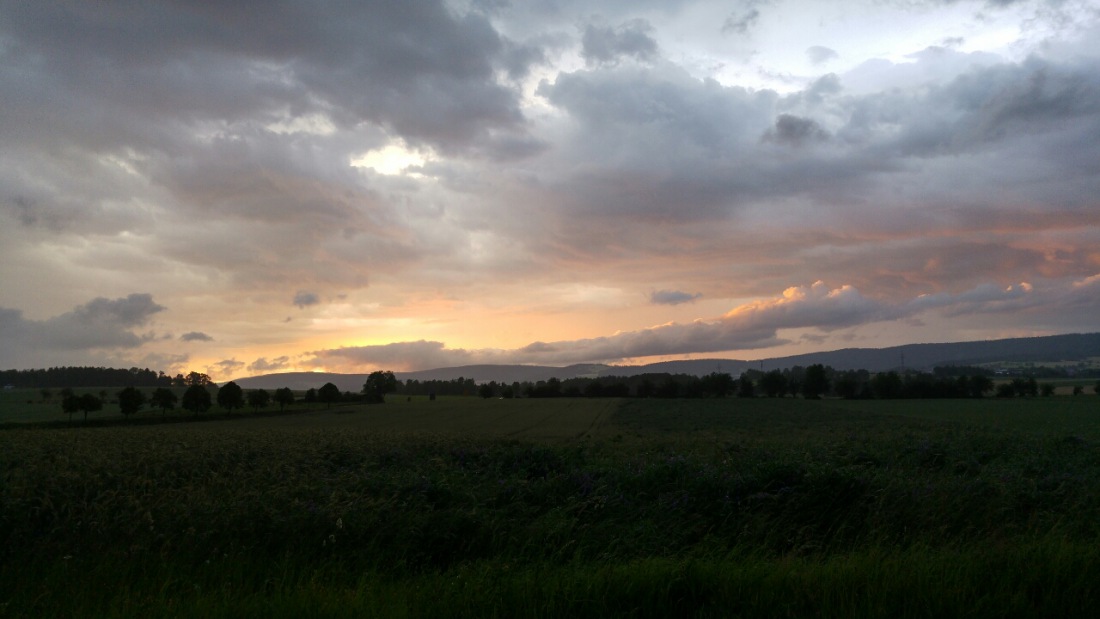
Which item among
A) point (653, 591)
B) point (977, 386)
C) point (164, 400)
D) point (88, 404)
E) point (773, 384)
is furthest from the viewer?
point (773, 384)

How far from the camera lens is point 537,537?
7.63 m

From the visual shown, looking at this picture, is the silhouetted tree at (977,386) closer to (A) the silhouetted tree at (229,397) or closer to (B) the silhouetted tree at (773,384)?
(B) the silhouetted tree at (773,384)

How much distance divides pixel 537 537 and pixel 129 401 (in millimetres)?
75646

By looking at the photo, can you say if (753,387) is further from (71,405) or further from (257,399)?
(71,405)

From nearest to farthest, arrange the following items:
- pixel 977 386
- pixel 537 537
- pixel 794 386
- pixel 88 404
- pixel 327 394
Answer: pixel 537 537, pixel 88 404, pixel 327 394, pixel 977 386, pixel 794 386

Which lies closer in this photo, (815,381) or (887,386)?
(887,386)

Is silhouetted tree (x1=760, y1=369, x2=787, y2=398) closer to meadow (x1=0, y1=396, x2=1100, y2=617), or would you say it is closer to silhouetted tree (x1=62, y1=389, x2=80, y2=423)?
silhouetted tree (x1=62, y1=389, x2=80, y2=423)

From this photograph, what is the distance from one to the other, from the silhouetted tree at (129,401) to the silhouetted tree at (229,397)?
885cm

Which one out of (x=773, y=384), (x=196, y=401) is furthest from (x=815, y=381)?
(x=196, y=401)

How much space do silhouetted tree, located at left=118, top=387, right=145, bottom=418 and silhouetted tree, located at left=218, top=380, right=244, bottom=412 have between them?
29.0ft

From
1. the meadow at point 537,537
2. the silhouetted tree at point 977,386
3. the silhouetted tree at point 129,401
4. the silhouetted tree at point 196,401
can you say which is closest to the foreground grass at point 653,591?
the meadow at point 537,537

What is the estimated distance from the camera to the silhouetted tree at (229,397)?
76562 mm

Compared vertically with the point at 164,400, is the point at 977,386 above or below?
below

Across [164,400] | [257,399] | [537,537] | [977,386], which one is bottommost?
[977,386]
